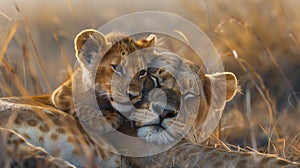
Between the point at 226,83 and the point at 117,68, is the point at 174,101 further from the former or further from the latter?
the point at 226,83

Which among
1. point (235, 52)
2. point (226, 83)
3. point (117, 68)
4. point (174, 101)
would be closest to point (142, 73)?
point (117, 68)

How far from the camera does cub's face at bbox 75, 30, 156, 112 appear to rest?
552 cm

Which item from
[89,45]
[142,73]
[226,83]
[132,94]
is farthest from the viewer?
[226,83]

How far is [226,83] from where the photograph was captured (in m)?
6.11

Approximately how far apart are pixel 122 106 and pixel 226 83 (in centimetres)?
91

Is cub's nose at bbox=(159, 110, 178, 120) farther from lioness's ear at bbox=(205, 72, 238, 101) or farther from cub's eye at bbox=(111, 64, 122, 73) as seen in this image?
lioness's ear at bbox=(205, 72, 238, 101)

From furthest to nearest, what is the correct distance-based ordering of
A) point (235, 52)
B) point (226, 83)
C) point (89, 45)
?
point (235, 52)
point (226, 83)
point (89, 45)

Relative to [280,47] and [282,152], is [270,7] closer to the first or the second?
[280,47]

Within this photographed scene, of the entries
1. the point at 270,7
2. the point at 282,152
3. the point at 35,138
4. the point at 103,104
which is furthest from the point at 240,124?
the point at 270,7

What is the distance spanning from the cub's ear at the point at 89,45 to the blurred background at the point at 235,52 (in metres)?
0.23

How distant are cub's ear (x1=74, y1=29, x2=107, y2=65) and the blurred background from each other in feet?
0.77

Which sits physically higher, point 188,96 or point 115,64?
point 115,64

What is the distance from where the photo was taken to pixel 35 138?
5.21m

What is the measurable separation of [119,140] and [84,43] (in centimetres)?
78
